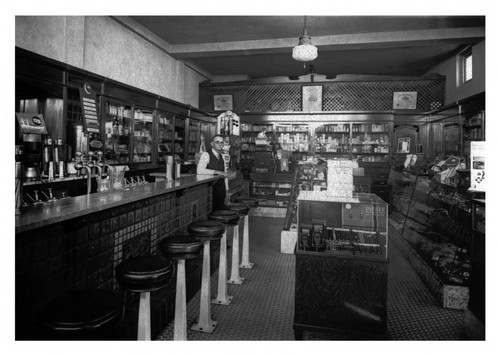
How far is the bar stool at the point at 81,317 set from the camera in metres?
1.44

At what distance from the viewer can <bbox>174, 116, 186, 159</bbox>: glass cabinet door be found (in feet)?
26.5

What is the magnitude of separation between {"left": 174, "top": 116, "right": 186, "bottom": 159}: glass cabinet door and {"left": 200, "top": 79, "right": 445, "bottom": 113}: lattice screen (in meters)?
2.00

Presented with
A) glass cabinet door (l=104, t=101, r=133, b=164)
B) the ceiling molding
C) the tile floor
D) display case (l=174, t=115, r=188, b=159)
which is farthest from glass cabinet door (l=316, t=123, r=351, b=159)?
the tile floor

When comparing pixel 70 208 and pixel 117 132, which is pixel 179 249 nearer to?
→ pixel 70 208

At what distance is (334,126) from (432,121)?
2.47 metres

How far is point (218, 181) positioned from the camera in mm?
4988

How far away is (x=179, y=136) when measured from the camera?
8.34 meters

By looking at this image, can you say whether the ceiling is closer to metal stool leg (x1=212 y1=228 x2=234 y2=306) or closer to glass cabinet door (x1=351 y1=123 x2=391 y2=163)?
glass cabinet door (x1=351 y1=123 x2=391 y2=163)

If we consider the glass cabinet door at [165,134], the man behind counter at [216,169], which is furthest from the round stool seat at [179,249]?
the glass cabinet door at [165,134]

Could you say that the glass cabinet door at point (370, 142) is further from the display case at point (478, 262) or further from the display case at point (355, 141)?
the display case at point (478, 262)

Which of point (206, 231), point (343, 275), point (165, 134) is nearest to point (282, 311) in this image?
point (343, 275)

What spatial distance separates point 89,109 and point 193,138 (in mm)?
4273
